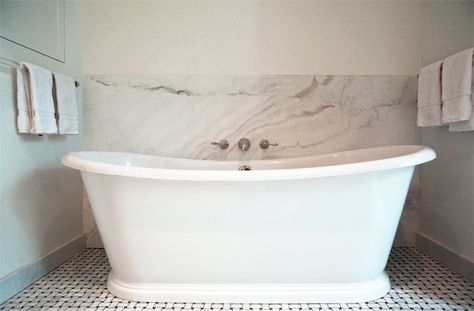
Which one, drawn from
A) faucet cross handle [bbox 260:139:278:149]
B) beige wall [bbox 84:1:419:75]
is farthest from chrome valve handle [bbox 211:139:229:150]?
beige wall [bbox 84:1:419:75]

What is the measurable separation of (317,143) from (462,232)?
89 centimetres

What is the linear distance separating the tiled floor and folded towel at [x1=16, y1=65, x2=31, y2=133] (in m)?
0.75

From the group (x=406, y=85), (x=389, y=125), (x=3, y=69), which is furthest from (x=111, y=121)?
(x=406, y=85)

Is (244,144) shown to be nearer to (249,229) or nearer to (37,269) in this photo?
(249,229)

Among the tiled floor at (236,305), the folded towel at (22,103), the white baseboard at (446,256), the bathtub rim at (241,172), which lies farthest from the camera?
the white baseboard at (446,256)

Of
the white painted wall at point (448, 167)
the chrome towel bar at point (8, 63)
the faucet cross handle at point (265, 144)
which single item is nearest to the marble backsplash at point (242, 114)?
the faucet cross handle at point (265, 144)

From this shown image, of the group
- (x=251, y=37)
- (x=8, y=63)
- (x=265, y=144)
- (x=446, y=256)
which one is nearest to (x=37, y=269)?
(x=8, y=63)

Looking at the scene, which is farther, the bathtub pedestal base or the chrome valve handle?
the chrome valve handle

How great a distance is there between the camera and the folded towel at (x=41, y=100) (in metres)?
1.31

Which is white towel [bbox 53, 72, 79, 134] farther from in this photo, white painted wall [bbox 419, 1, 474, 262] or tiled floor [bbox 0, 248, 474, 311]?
white painted wall [bbox 419, 1, 474, 262]

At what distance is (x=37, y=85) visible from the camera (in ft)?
4.39

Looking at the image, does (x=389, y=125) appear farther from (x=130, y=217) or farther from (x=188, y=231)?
(x=130, y=217)

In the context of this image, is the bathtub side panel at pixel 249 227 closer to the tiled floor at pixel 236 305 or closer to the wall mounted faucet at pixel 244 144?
the tiled floor at pixel 236 305

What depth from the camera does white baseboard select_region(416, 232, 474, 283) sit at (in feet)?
4.62
